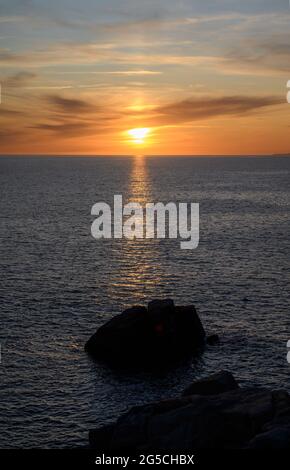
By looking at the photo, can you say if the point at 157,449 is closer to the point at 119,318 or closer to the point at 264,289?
the point at 119,318

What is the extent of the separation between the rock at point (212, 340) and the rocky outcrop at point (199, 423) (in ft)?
79.9

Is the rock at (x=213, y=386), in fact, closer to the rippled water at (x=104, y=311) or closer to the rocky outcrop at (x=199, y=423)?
the rocky outcrop at (x=199, y=423)

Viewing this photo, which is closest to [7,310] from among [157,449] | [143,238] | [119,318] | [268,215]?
[119,318]

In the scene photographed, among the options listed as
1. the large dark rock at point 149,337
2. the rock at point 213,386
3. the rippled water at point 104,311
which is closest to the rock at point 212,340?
the large dark rock at point 149,337

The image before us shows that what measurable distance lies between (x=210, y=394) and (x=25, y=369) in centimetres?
2281

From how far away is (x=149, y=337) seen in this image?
202 feet

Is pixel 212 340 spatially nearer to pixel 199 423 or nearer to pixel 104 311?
pixel 104 311

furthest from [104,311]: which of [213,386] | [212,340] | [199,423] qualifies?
[199,423]

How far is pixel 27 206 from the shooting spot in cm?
19550

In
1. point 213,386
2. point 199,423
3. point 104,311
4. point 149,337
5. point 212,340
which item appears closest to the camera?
point 199,423

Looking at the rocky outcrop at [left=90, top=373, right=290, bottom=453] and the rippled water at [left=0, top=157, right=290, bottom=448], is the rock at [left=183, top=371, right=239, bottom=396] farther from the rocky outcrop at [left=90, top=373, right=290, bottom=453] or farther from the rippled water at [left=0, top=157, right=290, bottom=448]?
the rippled water at [left=0, top=157, right=290, bottom=448]

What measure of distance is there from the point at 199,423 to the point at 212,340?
97.7ft

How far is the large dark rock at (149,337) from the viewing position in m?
59.7

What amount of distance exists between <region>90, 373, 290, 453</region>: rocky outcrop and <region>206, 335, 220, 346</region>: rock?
Result: 79.9ft
